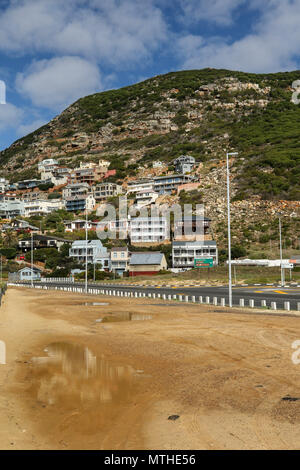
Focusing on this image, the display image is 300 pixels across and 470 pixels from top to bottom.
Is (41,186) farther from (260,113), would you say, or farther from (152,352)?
(152,352)

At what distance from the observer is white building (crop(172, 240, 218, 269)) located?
3428 inches

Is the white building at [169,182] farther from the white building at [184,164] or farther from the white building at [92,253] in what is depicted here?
the white building at [92,253]

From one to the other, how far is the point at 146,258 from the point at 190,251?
10.1 metres

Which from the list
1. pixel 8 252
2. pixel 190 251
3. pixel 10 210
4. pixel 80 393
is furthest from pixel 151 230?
pixel 80 393

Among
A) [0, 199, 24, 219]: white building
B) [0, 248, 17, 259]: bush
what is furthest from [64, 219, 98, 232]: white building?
[0, 199, 24, 219]: white building

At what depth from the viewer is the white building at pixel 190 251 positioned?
87.1 m

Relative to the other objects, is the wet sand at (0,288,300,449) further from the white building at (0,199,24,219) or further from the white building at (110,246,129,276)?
the white building at (0,199,24,219)

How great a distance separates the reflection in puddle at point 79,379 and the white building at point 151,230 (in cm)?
9632

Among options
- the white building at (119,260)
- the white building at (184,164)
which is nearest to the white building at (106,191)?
the white building at (184,164)

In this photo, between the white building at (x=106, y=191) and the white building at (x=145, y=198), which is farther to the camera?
the white building at (x=106, y=191)

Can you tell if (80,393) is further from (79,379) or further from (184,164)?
(184,164)

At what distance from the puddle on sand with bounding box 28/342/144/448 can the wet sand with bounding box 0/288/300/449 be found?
0.07 feet

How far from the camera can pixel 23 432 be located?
256 inches
